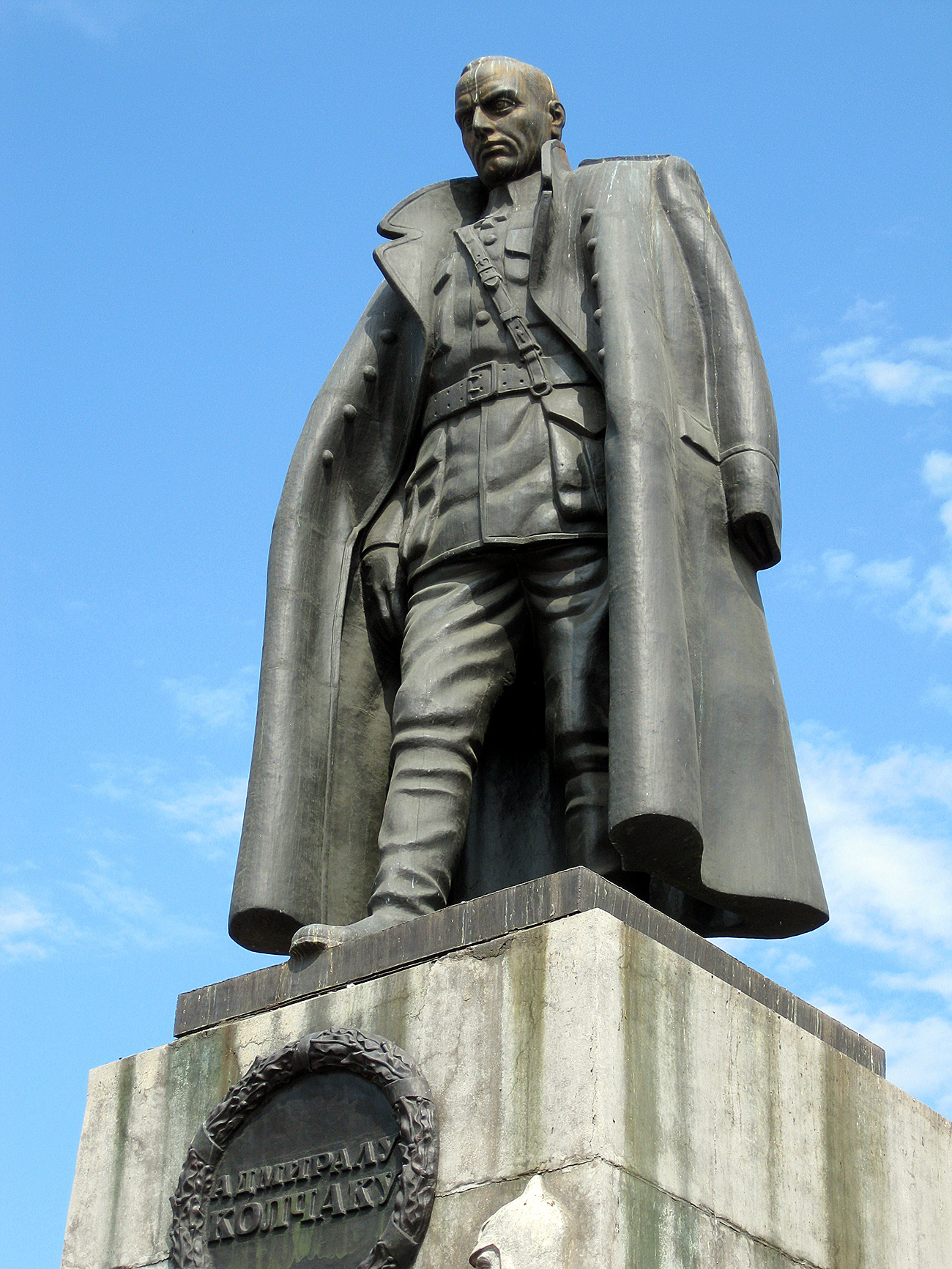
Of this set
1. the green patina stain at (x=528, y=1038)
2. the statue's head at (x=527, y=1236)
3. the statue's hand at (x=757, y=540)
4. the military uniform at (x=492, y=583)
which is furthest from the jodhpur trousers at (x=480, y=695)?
the statue's head at (x=527, y=1236)

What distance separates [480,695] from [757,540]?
111 centimetres

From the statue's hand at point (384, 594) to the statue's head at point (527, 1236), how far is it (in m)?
2.58

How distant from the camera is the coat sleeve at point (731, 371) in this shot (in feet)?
21.1

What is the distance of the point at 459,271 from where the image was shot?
22.7 feet

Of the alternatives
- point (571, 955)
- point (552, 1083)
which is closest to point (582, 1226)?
point (552, 1083)

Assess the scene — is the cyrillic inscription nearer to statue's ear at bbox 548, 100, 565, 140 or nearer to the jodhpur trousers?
the jodhpur trousers

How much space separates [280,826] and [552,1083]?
1892 millimetres

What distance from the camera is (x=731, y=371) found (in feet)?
22.0

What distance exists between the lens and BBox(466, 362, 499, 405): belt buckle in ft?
21.7

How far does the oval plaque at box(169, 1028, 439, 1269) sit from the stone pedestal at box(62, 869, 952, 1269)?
0.26ft

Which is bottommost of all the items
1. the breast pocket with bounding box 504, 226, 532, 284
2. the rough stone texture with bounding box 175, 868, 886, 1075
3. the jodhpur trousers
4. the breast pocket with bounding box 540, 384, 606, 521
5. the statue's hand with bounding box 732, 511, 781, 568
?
the rough stone texture with bounding box 175, 868, 886, 1075

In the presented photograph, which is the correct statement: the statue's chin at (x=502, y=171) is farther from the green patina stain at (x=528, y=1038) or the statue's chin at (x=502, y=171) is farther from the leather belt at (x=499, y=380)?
the green patina stain at (x=528, y=1038)

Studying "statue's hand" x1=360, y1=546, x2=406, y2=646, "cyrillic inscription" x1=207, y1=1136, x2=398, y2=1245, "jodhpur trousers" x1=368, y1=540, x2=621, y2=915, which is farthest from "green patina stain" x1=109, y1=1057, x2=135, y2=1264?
"statue's hand" x1=360, y1=546, x2=406, y2=646

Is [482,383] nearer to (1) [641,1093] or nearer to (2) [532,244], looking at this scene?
(2) [532,244]
